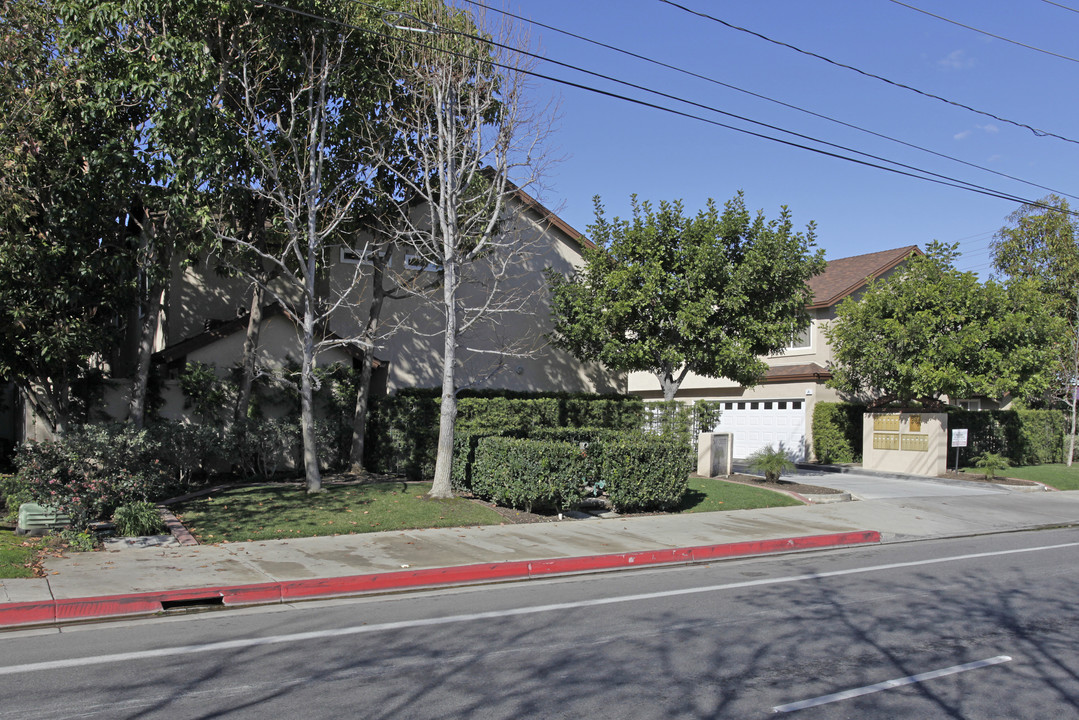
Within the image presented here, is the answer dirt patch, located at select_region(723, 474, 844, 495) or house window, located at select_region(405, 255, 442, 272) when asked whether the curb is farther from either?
house window, located at select_region(405, 255, 442, 272)

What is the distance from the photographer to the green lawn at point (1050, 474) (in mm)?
21875

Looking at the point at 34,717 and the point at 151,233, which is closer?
the point at 34,717

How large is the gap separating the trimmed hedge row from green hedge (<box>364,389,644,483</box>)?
2.36 metres

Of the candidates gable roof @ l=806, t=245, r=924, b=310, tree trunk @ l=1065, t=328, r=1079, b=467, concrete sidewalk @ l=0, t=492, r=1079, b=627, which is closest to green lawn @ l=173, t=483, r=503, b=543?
concrete sidewalk @ l=0, t=492, r=1079, b=627

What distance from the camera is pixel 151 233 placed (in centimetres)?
1559

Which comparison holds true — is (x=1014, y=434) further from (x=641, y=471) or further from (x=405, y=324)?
(x=405, y=324)

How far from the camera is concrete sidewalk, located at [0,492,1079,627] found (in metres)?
7.89

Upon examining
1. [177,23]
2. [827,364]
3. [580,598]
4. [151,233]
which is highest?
[177,23]

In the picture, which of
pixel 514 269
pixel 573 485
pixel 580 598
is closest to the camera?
pixel 580 598

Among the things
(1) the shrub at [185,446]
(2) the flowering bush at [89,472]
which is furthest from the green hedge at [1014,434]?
(2) the flowering bush at [89,472]

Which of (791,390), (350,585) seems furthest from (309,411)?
(791,390)

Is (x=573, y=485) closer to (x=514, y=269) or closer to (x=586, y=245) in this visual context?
(x=586, y=245)

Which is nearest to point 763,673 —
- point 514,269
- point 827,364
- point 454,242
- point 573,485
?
point 573,485

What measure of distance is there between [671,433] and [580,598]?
11.2 metres
